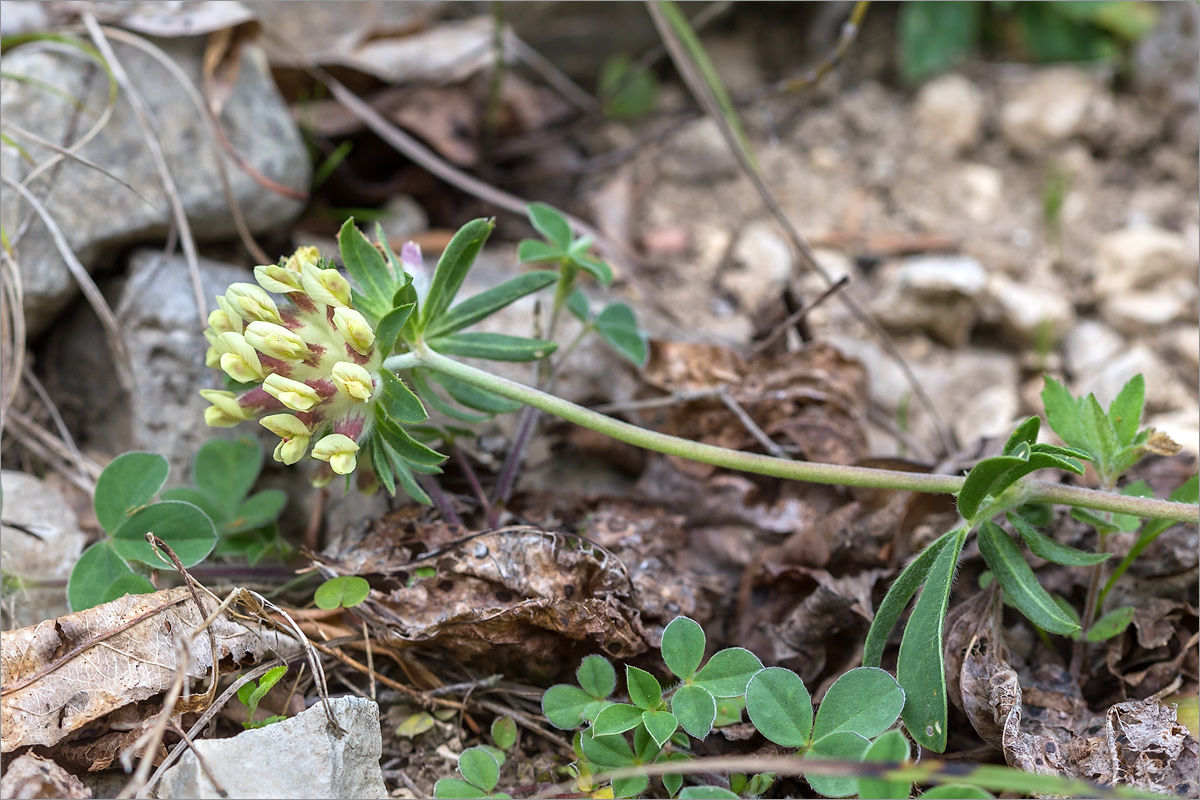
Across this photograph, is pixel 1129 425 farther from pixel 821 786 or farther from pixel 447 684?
pixel 447 684

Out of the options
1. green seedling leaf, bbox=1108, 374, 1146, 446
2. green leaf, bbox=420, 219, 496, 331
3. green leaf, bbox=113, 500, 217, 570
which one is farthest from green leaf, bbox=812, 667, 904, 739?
green leaf, bbox=113, 500, 217, 570

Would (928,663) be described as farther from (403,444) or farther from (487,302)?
(487,302)

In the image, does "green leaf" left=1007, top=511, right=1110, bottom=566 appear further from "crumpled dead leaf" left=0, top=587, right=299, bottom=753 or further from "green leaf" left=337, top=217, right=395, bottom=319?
"crumpled dead leaf" left=0, top=587, right=299, bottom=753

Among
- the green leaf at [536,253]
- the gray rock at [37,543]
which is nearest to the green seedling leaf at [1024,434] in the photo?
the green leaf at [536,253]

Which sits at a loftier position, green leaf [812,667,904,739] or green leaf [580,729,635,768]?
green leaf [812,667,904,739]

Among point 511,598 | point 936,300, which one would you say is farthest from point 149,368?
point 936,300

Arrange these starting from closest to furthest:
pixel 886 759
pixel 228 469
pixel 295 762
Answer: pixel 886 759, pixel 295 762, pixel 228 469

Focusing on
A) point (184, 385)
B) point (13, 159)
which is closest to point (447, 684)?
point (184, 385)
